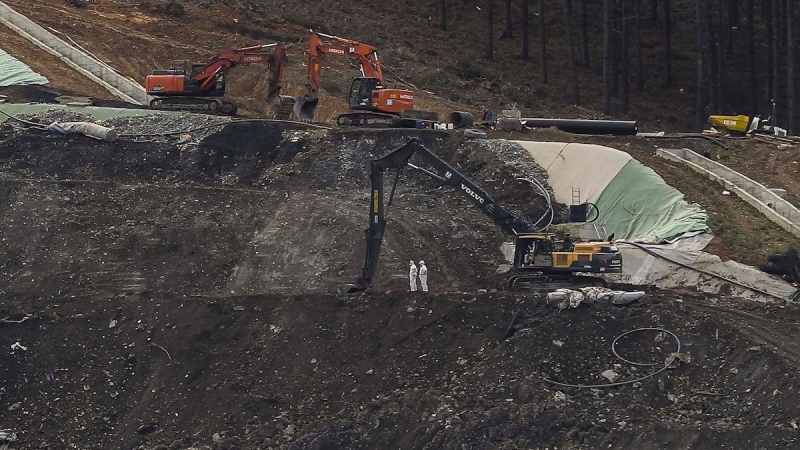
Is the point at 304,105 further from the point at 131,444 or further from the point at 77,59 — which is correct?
the point at 131,444

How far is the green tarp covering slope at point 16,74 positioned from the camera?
43.5 meters

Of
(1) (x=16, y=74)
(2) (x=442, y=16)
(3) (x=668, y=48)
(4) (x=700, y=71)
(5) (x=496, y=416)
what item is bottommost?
(5) (x=496, y=416)

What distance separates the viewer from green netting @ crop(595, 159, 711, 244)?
3170cm

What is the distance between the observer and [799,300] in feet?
92.1

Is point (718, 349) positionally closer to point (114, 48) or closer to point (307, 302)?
point (307, 302)

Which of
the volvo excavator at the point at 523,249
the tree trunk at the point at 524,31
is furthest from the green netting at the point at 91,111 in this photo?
the tree trunk at the point at 524,31

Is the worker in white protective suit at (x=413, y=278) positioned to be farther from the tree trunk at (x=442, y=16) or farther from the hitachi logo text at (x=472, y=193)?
the tree trunk at (x=442, y=16)

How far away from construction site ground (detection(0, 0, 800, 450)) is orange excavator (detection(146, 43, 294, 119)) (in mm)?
3032

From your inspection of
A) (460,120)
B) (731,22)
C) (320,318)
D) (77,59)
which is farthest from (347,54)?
(731,22)

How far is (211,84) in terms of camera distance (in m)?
39.8

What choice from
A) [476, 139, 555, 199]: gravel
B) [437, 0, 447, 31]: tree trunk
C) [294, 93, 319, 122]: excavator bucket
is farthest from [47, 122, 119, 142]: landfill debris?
[437, 0, 447, 31]: tree trunk

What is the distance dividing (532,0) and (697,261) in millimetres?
34641

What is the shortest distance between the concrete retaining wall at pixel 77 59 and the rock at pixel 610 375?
2404 centimetres

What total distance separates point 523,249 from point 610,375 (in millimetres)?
4329
